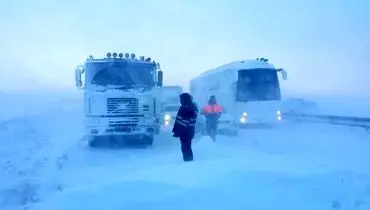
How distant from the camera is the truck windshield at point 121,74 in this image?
14.9 m

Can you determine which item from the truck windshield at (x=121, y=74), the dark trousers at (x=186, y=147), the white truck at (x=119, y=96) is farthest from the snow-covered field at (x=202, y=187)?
the truck windshield at (x=121, y=74)

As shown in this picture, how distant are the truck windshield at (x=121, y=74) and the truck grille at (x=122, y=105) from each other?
22.0 inches

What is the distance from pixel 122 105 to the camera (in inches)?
582

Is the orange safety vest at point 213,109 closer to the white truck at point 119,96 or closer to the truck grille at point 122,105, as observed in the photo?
the white truck at point 119,96

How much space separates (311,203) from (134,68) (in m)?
10.2

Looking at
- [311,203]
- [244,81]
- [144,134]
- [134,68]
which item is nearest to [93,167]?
[144,134]

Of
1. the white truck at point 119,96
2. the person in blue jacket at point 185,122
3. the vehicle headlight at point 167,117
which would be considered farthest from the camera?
the vehicle headlight at point 167,117

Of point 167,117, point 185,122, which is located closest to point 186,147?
point 185,122

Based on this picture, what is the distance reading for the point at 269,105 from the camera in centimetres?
2092

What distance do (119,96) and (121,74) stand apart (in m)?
0.85

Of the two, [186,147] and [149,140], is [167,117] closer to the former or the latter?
[149,140]

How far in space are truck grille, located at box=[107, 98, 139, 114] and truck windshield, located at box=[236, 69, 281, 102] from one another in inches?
294

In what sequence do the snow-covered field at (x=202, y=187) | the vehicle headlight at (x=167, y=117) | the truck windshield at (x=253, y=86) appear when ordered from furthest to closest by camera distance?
the truck windshield at (x=253, y=86) < the vehicle headlight at (x=167, y=117) < the snow-covered field at (x=202, y=187)

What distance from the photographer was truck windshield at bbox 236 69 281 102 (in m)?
20.8
